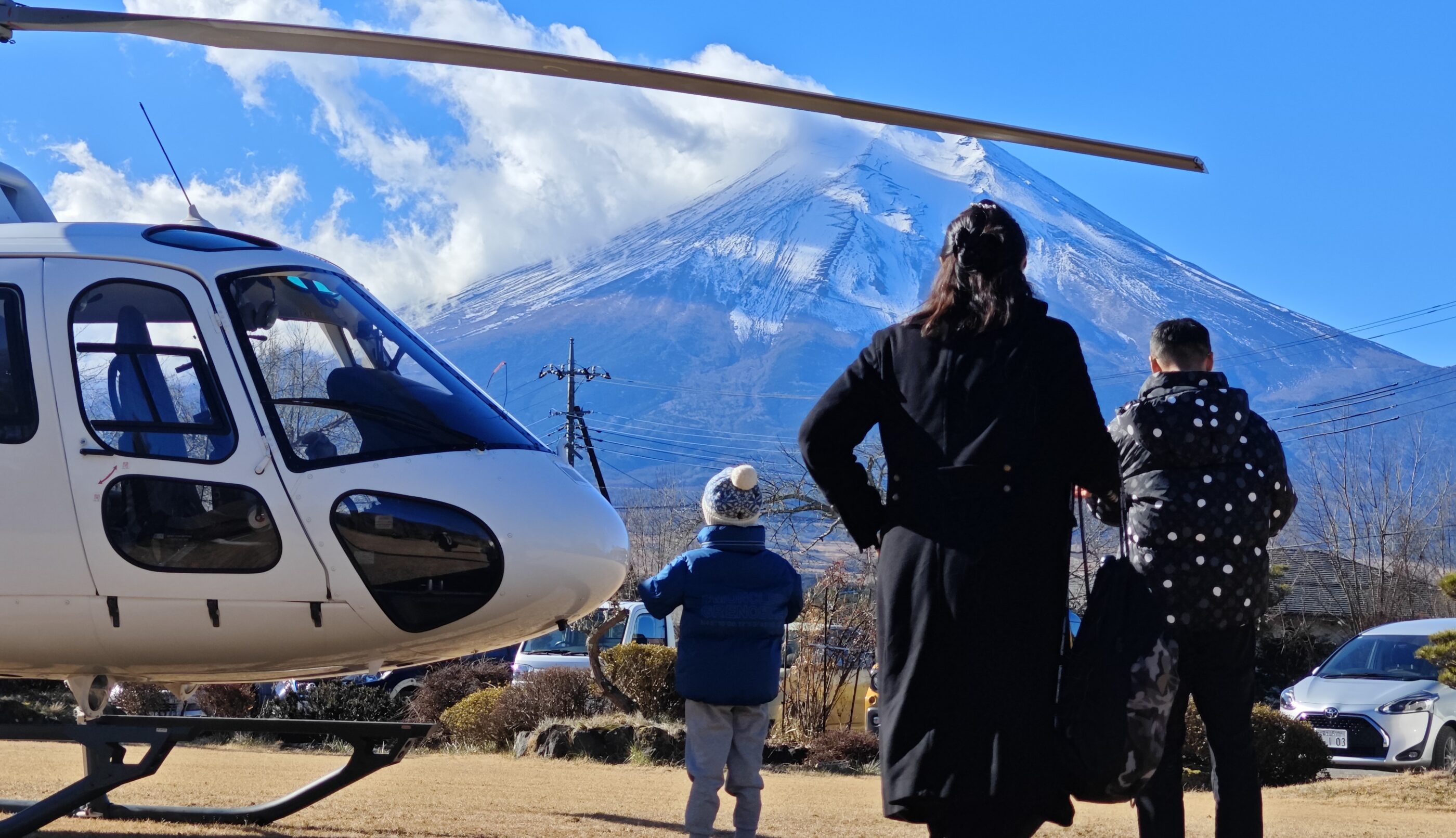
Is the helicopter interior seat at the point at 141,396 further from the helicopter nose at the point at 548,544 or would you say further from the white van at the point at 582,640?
the white van at the point at 582,640

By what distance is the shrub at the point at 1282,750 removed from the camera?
42.6 ft

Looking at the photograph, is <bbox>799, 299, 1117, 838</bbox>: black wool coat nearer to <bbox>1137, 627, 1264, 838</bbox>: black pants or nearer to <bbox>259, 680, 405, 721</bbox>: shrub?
<bbox>1137, 627, 1264, 838</bbox>: black pants

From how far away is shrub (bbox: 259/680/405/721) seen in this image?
663 inches

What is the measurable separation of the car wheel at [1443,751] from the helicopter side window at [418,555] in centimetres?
1090

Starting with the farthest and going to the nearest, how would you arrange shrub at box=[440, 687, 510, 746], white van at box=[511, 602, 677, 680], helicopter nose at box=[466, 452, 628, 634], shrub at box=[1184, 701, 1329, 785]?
white van at box=[511, 602, 677, 680] → shrub at box=[440, 687, 510, 746] → shrub at box=[1184, 701, 1329, 785] → helicopter nose at box=[466, 452, 628, 634]

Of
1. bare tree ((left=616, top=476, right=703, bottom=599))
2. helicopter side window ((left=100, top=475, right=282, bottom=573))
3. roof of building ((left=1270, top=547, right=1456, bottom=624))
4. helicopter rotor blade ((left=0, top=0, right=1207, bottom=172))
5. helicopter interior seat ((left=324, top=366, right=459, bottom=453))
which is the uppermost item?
bare tree ((left=616, top=476, right=703, bottom=599))

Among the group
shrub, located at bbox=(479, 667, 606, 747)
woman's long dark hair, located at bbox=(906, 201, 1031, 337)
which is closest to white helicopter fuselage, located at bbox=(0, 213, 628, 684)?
woman's long dark hair, located at bbox=(906, 201, 1031, 337)

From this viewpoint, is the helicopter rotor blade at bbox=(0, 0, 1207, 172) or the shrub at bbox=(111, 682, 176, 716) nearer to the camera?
the helicopter rotor blade at bbox=(0, 0, 1207, 172)

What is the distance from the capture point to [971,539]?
10.4ft

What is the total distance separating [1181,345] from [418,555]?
2.79m

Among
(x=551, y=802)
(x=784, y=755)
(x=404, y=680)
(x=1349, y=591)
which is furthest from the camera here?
(x=1349, y=591)

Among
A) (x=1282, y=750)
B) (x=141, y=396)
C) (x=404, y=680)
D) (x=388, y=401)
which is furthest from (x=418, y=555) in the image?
(x=404, y=680)

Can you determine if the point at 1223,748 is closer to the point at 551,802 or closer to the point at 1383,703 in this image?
the point at 551,802

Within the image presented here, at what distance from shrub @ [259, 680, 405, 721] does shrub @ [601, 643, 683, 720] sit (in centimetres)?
332
